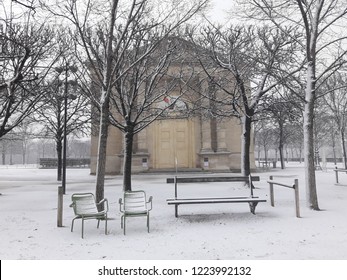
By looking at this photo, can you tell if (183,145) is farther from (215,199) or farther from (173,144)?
(215,199)

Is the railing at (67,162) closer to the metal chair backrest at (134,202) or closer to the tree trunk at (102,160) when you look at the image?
the tree trunk at (102,160)

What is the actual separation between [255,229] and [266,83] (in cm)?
920

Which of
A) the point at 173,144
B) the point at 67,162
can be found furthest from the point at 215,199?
the point at 67,162

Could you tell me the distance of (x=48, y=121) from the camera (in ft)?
77.6

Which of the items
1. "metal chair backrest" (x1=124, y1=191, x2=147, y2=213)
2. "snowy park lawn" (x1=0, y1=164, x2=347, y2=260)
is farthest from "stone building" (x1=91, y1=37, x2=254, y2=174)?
"metal chair backrest" (x1=124, y1=191, x2=147, y2=213)

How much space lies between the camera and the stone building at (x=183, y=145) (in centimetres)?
2561

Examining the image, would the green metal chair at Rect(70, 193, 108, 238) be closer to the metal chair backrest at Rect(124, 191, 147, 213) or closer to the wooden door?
the metal chair backrest at Rect(124, 191, 147, 213)

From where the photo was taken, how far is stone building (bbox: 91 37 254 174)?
25.6 metres

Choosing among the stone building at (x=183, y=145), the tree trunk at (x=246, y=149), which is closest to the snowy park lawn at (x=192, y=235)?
the tree trunk at (x=246, y=149)

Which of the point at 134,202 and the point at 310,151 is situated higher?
the point at 310,151

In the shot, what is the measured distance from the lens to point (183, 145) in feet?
88.4

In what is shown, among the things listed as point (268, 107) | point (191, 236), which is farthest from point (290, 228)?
point (268, 107)

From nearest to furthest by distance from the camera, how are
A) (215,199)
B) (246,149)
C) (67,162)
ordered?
1. (215,199)
2. (246,149)
3. (67,162)

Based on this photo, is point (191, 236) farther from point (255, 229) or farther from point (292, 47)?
point (292, 47)
